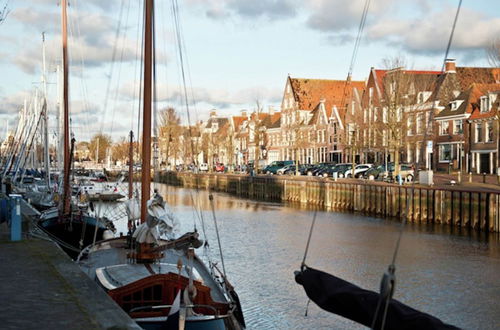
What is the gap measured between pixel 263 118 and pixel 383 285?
11799cm

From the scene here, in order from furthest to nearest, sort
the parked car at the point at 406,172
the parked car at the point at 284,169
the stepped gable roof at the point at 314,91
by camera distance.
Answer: the stepped gable roof at the point at 314,91 < the parked car at the point at 284,169 < the parked car at the point at 406,172

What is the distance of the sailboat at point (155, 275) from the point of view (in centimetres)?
1121

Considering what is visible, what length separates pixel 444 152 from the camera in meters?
67.4

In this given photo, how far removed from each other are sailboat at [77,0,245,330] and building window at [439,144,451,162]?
180 ft

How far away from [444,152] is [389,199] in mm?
25086

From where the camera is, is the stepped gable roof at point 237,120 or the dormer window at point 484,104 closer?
the dormer window at point 484,104

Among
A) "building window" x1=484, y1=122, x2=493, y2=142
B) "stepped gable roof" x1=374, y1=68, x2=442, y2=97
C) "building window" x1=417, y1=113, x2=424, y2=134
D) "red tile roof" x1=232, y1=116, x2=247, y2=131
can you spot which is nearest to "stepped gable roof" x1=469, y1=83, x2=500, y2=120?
"building window" x1=484, y1=122, x2=493, y2=142

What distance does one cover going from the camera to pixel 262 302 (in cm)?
2008

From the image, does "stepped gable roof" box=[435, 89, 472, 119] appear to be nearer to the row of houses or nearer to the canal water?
the row of houses

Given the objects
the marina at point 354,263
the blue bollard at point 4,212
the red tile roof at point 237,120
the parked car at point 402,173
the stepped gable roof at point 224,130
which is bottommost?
the marina at point 354,263

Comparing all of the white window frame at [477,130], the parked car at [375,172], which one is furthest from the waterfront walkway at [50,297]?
the white window frame at [477,130]

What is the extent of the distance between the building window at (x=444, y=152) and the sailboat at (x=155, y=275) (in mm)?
55013

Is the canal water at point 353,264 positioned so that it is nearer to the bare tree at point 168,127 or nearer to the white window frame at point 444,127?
the white window frame at point 444,127

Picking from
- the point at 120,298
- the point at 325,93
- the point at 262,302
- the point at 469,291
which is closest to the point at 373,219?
the point at 469,291
